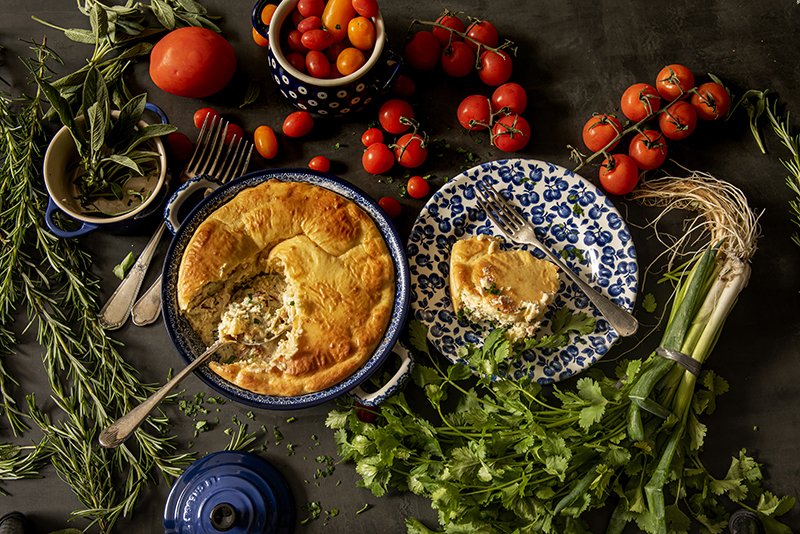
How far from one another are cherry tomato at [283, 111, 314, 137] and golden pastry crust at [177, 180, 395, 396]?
0.56 metres

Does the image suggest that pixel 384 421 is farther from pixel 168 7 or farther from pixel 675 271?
pixel 168 7

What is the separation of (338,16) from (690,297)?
114 inches

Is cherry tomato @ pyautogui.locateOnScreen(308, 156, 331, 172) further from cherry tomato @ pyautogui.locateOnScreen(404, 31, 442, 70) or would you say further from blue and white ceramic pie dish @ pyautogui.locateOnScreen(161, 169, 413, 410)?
cherry tomato @ pyautogui.locateOnScreen(404, 31, 442, 70)

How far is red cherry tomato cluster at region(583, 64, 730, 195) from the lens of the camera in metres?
3.28

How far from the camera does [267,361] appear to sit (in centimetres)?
291

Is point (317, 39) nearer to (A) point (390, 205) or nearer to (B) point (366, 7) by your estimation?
(B) point (366, 7)

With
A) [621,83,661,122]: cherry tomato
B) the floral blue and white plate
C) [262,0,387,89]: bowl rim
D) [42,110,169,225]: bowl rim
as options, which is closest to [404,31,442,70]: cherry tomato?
[262,0,387,89]: bowl rim

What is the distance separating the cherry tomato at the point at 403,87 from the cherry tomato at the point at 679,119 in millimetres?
1767

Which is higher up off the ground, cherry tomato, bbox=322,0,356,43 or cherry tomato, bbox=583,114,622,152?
cherry tomato, bbox=322,0,356,43

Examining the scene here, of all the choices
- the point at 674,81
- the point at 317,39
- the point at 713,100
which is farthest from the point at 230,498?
the point at 713,100

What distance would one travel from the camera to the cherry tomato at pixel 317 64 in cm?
296

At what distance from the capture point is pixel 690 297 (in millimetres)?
3131

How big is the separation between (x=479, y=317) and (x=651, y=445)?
1335 millimetres

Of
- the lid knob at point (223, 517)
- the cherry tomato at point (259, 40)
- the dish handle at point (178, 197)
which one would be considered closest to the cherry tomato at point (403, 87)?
the cherry tomato at point (259, 40)
